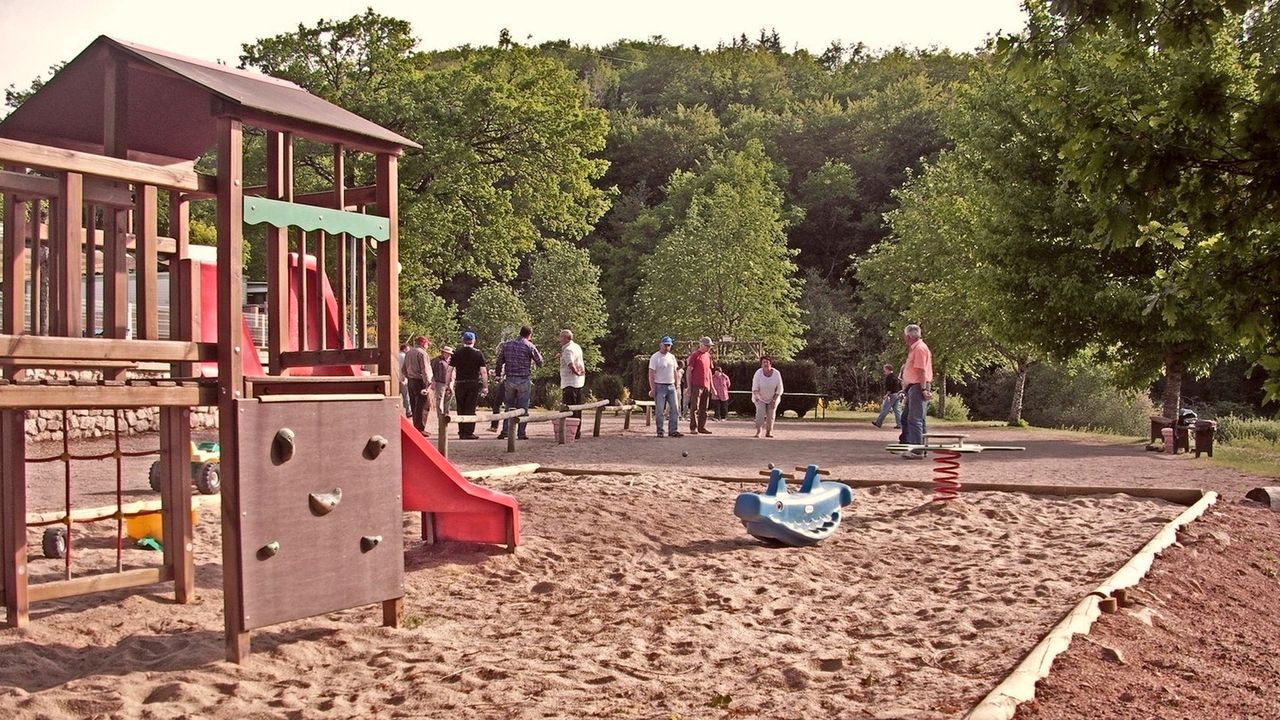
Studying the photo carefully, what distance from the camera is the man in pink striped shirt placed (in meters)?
14.7

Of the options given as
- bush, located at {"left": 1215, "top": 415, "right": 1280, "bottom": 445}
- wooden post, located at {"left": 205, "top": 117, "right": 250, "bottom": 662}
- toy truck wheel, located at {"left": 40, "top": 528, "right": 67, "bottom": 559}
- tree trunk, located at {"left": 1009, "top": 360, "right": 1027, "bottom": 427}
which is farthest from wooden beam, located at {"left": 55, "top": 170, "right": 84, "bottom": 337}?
tree trunk, located at {"left": 1009, "top": 360, "right": 1027, "bottom": 427}

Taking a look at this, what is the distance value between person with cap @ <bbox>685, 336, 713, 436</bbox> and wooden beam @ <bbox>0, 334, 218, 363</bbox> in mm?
16358

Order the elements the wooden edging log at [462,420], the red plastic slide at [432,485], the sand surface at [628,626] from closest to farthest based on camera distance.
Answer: the sand surface at [628,626], the red plastic slide at [432,485], the wooden edging log at [462,420]

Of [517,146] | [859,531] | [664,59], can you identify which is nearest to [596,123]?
[517,146]

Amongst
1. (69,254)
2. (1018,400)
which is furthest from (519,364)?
(1018,400)

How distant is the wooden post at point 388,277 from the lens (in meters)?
5.64

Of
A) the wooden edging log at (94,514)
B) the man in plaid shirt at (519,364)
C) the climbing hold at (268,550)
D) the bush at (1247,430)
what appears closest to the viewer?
the climbing hold at (268,550)

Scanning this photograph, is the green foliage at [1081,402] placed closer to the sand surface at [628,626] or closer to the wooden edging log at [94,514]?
the sand surface at [628,626]

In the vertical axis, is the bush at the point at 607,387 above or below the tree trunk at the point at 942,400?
above

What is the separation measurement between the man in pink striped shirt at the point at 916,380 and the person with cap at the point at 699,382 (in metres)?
5.98

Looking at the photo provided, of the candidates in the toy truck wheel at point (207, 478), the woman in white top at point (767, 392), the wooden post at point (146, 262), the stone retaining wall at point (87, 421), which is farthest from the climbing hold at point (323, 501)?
the woman in white top at point (767, 392)

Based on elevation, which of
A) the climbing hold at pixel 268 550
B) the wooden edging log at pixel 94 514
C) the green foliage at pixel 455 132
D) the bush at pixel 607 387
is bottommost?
the wooden edging log at pixel 94 514

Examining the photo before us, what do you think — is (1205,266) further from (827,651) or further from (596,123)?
(596,123)

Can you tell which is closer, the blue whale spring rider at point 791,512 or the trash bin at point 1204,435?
the blue whale spring rider at point 791,512
